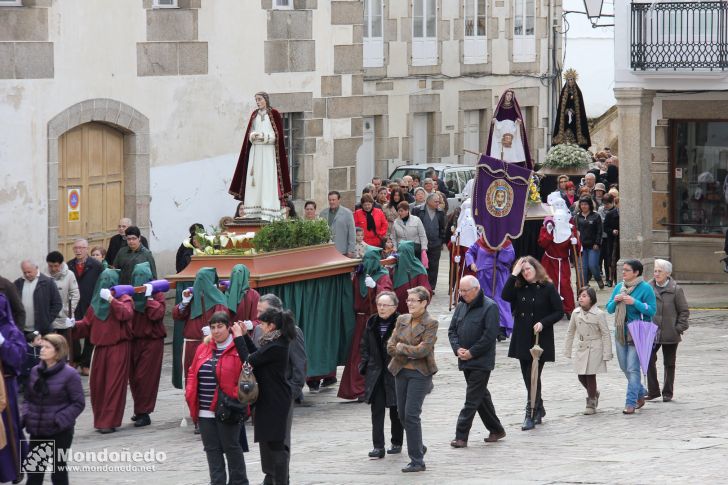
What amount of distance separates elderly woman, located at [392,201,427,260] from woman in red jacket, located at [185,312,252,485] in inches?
415

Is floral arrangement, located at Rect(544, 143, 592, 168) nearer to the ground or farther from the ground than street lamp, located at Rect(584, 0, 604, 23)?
nearer to the ground

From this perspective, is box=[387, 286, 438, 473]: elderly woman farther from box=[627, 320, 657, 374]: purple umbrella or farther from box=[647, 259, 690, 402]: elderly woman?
box=[647, 259, 690, 402]: elderly woman

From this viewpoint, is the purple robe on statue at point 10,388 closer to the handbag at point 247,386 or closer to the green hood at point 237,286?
the handbag at point 247,386

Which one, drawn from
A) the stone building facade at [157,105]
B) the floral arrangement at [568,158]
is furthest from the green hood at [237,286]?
the floral arrangement at [568,158]

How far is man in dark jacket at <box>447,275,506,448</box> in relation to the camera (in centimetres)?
1421

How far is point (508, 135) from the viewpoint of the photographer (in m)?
24.0

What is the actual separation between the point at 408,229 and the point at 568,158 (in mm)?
10980

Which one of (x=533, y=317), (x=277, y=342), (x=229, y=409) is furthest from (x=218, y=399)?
(x=533, y=317)

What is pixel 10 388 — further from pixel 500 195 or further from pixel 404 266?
pixel 500 195

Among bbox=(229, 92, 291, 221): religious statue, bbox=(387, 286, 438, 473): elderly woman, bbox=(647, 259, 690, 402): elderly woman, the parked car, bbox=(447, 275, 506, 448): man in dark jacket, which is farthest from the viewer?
the parked car

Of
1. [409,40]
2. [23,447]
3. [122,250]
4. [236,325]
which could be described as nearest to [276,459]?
[236,325]

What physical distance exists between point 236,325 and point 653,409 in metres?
5.39

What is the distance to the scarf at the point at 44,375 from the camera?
489 inches

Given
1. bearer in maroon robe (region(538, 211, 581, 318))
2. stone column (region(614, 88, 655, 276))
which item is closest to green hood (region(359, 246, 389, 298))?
bearer in maroon robe (region(538, 211, 581, 318))
